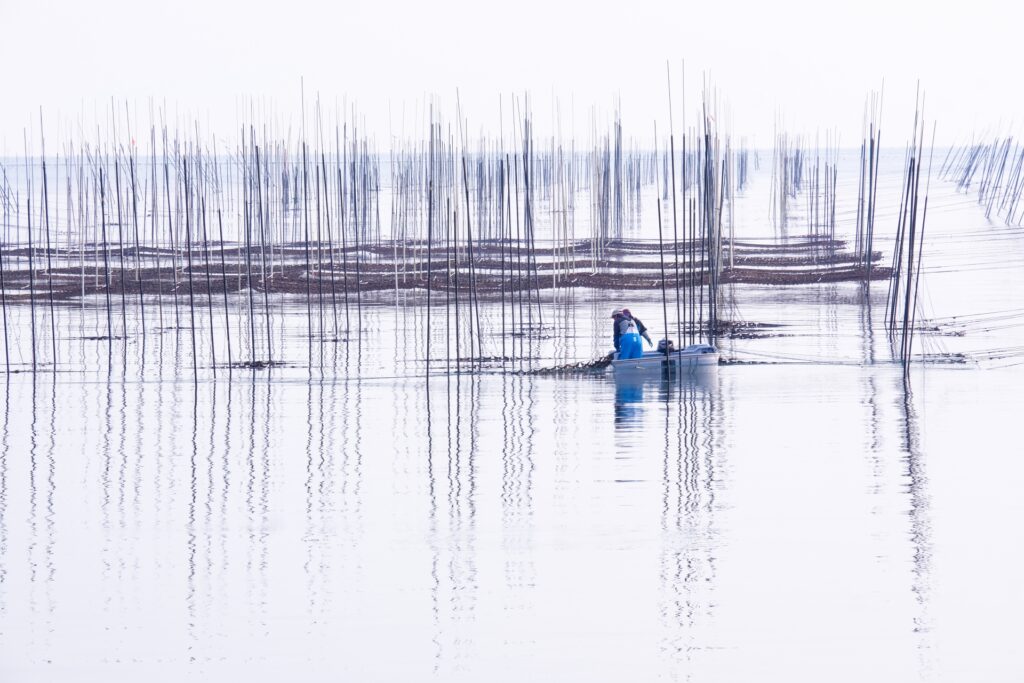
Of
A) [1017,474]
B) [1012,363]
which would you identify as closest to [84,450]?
[1017,474]

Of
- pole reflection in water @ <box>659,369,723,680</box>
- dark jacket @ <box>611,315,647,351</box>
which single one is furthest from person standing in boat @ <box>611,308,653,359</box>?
pole reflection in water @ <box>659,369,723,680</box>

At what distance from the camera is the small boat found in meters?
17.7

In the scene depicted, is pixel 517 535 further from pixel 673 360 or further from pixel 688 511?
pixel 673 360


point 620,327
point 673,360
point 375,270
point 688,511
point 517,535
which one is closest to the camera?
point 517,535

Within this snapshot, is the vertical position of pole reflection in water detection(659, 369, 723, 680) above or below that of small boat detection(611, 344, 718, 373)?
below

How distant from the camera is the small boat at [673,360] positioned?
17.7 meters

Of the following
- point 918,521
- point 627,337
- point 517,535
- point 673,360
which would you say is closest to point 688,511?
point 517,535

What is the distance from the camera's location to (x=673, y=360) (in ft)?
58.3

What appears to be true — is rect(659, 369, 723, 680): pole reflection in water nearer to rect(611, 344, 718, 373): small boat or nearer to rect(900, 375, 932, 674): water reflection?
rect(611, 344, 718, 373): small boat

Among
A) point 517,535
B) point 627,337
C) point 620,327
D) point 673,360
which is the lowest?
point 517,535

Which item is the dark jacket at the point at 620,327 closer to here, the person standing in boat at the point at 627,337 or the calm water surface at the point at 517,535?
the person standing in boat at the point at 627,337

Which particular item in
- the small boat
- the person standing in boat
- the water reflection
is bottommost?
the water reflection

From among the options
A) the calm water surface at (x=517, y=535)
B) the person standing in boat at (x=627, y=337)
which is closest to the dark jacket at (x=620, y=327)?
the person standing in boat at (x=627, y=337)

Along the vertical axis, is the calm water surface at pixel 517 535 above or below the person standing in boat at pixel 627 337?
below
